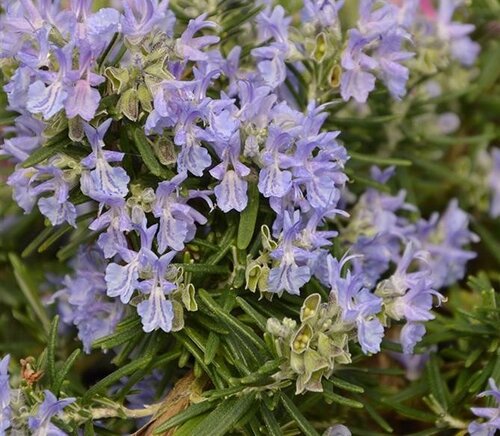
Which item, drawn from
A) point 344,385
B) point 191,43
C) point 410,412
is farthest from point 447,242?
point 191,43

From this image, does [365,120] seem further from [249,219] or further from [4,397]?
[4,397]

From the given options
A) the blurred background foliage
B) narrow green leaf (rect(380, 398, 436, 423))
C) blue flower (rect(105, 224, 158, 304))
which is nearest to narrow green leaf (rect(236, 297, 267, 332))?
the blurred background foliage

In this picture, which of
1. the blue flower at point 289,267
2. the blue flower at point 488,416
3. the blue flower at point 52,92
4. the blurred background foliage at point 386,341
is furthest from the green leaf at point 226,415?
the blue flower at point 52,92

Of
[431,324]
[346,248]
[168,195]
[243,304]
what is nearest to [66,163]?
[168,195]

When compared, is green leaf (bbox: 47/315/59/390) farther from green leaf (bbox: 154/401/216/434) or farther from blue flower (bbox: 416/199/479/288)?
blue flower (bbox: 416/199/479/288)

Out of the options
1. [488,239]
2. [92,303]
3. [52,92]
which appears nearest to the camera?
[52,92]

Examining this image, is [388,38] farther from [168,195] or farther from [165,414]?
[165,414]
